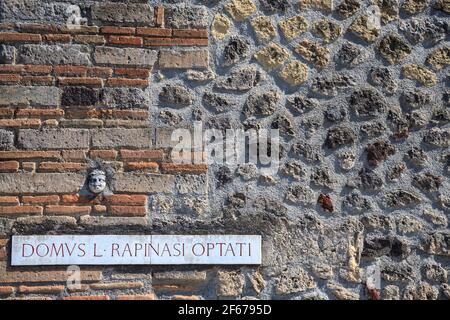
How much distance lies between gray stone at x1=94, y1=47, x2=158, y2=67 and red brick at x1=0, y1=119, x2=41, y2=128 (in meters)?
0.50

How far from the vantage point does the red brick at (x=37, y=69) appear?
417 centimetres

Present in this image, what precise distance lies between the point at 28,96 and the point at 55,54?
11.4 inches

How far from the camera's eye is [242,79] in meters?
4.32

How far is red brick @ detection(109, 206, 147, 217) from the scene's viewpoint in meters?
4.13

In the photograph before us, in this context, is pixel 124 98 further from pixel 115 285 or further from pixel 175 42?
pixel 115 285

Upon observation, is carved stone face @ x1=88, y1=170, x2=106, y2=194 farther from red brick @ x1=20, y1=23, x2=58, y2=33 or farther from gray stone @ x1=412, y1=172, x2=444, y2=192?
gray stone @ x1=412, y1=172, x2=444, y2=192

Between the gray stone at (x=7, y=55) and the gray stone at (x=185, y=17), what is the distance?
92cm

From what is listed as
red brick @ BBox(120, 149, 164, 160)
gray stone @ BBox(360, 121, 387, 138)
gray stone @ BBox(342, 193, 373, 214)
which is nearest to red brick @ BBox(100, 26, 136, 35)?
red brick @ BBox(120, 149, 164, 160)

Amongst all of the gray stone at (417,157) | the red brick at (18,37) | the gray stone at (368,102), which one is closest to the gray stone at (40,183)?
the red brick at (18,37)

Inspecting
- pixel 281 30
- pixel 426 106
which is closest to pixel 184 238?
pixel 281 30

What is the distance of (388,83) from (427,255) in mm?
1062

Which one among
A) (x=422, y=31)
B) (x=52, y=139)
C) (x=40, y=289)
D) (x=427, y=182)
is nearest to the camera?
(x=40, y=289)

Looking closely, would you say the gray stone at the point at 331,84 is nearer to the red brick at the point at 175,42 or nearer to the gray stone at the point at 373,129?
the gray stone at the point at 373,129

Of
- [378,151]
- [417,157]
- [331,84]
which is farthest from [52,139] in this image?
[417,157]
